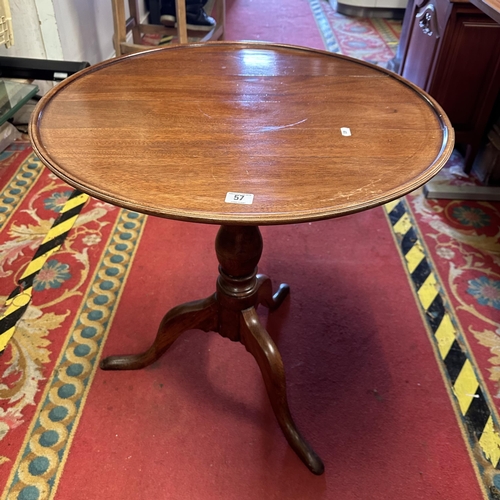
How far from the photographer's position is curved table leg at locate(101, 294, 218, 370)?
3.74 feet

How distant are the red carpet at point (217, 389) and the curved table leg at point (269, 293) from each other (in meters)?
0.03

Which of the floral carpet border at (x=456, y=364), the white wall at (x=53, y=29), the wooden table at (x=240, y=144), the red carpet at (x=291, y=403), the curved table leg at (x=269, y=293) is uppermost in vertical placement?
the wooden table at (x=240, y=144)

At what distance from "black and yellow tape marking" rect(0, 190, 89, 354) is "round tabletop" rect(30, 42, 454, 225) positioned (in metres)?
0.72

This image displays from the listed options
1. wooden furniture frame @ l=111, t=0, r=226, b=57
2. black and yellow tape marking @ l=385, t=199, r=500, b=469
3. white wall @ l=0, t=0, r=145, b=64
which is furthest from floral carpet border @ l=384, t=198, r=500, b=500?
white wall @ l=0, t=0, r=145, b=64

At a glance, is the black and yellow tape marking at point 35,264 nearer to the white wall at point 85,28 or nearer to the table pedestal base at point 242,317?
the table pedestal base at point 242,317

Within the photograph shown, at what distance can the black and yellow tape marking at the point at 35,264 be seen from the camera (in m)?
1.37

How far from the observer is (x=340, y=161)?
809 millimetres

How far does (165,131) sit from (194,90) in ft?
0.69

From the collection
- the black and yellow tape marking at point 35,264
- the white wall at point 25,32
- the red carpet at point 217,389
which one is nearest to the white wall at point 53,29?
the white wall at point 25,32

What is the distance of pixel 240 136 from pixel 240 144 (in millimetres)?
31

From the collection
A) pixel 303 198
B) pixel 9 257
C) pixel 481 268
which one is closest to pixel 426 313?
pixel 481 268

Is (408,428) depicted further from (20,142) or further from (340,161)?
(20,142)

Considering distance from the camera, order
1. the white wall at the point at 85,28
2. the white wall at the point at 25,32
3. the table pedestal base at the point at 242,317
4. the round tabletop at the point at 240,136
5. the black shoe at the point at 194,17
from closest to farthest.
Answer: the round tabletop at the point at 240,136, the table pedestal base at the point at 242,317, the white wall at the point at 25,32, the white wall at the point at 85,28, the black shoe at the point at 194,17

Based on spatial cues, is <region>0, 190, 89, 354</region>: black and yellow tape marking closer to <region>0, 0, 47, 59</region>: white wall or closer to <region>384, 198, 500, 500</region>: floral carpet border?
<region>0, 0, 47, 59</region>: white wall
